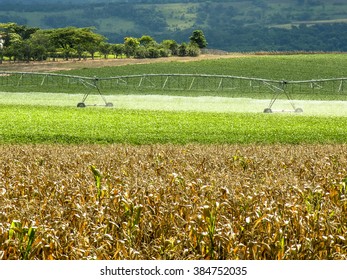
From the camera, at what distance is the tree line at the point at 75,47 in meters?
140

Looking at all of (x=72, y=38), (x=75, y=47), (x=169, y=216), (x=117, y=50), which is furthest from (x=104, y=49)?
(x=169, y=216)

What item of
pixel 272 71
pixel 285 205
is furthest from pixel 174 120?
pixel 272 71

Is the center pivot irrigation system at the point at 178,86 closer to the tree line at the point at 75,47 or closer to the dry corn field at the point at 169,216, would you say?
the tree line at the point at 75,47

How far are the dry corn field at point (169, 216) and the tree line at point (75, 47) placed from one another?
119 meters

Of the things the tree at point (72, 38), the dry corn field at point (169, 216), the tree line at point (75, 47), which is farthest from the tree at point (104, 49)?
the dry corn field at point (169, 216)

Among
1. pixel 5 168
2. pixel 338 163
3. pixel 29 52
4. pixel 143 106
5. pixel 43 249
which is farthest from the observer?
pixel 29 52

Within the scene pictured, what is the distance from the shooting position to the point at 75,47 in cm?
18300

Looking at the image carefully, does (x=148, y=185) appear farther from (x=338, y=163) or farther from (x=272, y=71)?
(x=272, y=71)

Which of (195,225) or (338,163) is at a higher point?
(195,225)

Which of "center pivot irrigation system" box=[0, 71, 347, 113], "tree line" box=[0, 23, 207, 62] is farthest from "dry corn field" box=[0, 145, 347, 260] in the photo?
"tree line" box=[0, 23, 207, 62]

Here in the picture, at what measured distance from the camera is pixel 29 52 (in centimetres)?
15600

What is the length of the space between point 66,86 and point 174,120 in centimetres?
4820

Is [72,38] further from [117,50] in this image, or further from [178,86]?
[178,86]

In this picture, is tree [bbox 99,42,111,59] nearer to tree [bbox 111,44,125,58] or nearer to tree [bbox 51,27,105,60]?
tree [bbox 111,44,125,58]
